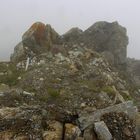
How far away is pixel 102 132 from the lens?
1585 cm

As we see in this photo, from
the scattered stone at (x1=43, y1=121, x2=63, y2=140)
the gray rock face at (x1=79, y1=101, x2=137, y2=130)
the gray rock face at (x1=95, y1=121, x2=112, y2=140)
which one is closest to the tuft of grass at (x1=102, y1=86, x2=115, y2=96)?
the gray rock face at (x1=79, y1=101, x2=137, y2=130)

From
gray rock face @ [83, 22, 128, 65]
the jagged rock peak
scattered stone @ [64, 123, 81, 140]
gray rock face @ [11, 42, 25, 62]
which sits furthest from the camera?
gray rock face @ [83, 22, 128, 65]

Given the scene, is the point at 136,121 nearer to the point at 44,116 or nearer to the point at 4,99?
the point at 44,116

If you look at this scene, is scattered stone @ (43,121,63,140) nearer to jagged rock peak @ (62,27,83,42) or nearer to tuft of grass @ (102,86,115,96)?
tuft of grass @ (102,86,115,96)

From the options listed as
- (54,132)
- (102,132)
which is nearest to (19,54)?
(54,132)

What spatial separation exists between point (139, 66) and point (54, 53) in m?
25.1

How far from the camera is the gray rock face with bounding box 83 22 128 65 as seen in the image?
44.5 metres

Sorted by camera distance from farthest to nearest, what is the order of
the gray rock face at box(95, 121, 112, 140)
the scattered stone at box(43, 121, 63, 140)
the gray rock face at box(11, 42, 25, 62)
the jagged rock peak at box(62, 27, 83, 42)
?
1. the jagged rock peak at box(62, 27, 83, 42)
2. the gray rock face at box(11, 42, 25, 62)
3. the gray rock face at box(95, 121, 112, 140)
4. the scattered stone at box(43, 121, 63, 140)

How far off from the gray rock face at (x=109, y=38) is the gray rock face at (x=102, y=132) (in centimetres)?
2761

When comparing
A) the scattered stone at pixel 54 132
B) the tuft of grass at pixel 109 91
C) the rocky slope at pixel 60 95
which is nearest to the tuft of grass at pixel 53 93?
the rocky slope at pixel 60 95

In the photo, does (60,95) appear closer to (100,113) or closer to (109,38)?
(100,113)

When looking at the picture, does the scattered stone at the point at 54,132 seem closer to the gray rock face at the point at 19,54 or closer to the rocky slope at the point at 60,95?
the rocky slope at the point at 60,95

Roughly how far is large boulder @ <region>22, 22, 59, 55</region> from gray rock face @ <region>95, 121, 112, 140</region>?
17026 millimetres

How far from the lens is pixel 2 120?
51.8ft
